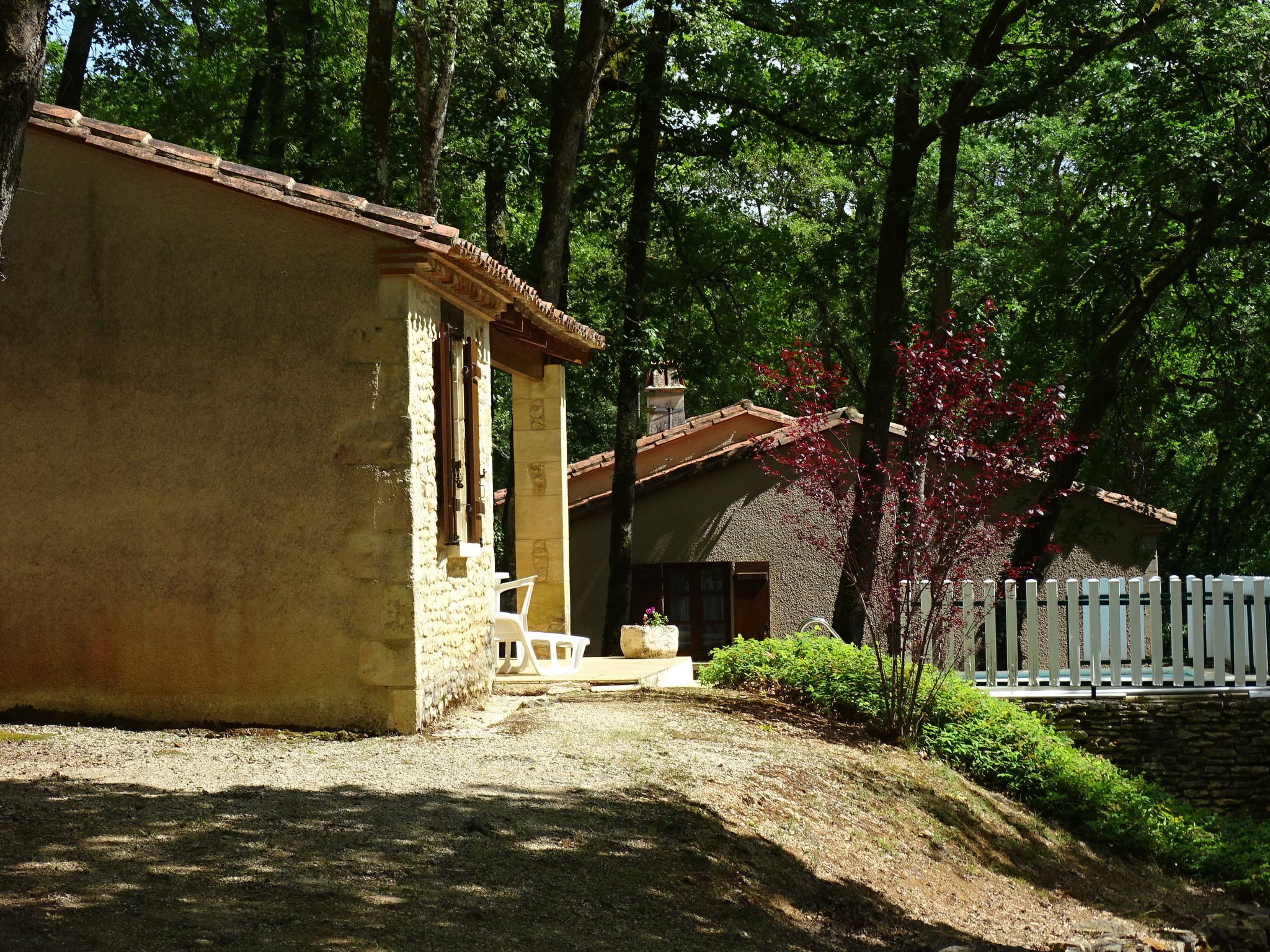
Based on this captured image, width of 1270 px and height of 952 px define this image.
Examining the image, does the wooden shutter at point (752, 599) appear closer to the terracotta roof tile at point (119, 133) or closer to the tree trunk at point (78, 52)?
Result: the tree trunk at point (78, 52)

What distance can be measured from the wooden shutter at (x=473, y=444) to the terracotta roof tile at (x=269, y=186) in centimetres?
104

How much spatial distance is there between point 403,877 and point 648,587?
1483cm

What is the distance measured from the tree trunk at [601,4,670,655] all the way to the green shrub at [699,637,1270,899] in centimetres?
503

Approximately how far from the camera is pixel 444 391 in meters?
8.77

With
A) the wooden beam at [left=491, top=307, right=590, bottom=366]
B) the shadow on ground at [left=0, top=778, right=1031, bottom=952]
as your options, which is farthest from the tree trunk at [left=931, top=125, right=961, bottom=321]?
the shadow on ground at [left=0, top=778, right=1031, bottom=952]

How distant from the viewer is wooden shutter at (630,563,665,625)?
19891 millimetres

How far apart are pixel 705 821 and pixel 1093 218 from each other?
553 inches

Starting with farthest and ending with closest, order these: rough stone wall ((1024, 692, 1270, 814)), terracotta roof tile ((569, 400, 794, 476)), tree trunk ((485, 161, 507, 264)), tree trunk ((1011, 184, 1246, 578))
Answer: terracotta roof tile ((569, 400, 794, 476)) → tree trunk ((485, 161, 507, 264)) → tree trunk ((1011, 184, 1246, 578)) → rough stone wall ((1024, 692, 1270, 814))

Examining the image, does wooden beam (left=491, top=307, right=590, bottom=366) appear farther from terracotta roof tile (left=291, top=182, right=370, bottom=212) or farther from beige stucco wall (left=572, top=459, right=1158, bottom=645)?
beige stucco wall (left=572, top=459, right=1158, bottom=645)

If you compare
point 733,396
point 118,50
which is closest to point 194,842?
point 118,50

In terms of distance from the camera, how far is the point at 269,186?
8.25 meters

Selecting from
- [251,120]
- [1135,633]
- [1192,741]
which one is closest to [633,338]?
[251,120]

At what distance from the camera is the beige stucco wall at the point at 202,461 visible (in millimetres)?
8094

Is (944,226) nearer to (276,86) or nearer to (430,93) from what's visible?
(430,93)
